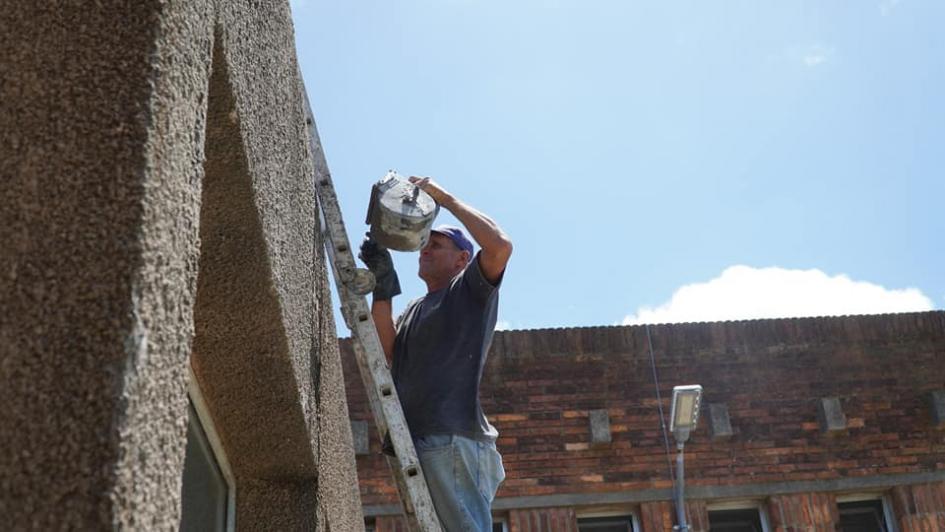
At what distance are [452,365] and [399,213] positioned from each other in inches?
25.2

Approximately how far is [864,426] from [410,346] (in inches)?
238

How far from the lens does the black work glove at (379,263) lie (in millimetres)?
3533

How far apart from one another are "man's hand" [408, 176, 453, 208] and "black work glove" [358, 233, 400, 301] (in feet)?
0.78

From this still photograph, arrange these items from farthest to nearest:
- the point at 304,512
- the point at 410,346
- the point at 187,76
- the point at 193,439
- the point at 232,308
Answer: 1. the point at 410,346
2. the point at 304,512
3. the point at 193,439
4. the point at 232,308
5. the point at 187,76

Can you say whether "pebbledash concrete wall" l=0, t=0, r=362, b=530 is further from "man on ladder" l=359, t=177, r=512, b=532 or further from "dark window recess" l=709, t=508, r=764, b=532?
"dark window recess" l=709, t=508, r=764, b=532

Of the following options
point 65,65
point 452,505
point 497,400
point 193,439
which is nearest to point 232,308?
point 193,439

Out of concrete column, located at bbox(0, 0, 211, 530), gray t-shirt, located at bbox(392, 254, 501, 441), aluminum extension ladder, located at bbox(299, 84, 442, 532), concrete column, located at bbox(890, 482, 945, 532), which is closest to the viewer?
concrete column, located at bbox(0, 0, 211, 530)

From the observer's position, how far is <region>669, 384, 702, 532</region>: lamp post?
7.69 metres

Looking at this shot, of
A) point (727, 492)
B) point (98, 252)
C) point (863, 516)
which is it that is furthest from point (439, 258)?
point (863, 516)

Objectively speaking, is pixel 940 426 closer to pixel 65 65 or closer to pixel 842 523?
pixel 842 523

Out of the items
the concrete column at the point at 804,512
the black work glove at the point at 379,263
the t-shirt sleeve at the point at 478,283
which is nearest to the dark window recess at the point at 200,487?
the black work glove at the point at 379,263

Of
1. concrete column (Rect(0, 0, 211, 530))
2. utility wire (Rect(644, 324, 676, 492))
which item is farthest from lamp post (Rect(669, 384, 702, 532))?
concrete column (Rect(0, 0, 211, 530))

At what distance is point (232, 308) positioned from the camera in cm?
208

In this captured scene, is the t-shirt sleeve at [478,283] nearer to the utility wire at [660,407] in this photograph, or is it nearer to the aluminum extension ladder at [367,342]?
the aluminum extension ladder at [367,342]
